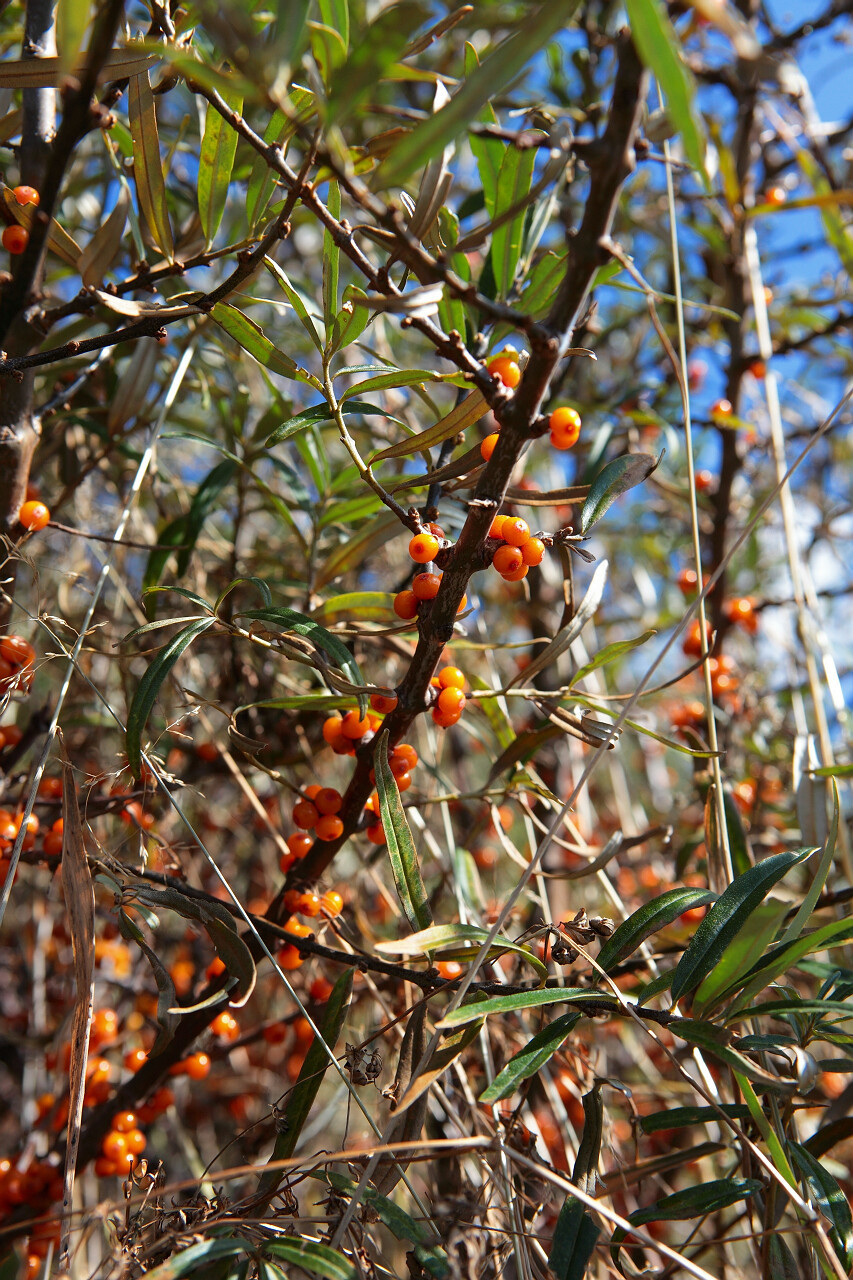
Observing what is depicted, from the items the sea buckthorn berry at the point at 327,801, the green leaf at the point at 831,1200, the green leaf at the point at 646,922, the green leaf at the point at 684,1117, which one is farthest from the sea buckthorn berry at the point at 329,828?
the green leaf at the point at 831,1200

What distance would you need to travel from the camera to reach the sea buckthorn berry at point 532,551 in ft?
2.57

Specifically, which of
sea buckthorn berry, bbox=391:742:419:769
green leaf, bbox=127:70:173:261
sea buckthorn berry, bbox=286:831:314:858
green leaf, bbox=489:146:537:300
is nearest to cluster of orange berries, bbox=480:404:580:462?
green leaf, bbox=489:146:537:300

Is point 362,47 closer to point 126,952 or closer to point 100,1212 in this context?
point 100,1212

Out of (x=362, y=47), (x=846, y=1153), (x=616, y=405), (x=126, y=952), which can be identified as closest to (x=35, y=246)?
(x=362, y=47)

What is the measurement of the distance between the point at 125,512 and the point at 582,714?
64 centimetres

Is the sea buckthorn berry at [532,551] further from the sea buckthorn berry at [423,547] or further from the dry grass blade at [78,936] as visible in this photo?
the dry grass blade at [78,936]

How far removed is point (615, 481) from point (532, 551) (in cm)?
15

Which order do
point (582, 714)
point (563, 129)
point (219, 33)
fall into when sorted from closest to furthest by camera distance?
1. point (219, 33)
2. point (563, 129)
3. point (582, 714)

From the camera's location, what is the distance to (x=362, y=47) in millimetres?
488

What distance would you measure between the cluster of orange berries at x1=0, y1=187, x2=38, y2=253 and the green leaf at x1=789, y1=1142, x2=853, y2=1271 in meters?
1.29

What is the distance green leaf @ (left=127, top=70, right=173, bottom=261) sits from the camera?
91 centimetres

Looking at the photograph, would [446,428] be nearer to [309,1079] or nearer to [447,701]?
[447,701]

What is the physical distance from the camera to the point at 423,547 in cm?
79

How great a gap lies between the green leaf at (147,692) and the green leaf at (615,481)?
0.45 metres
